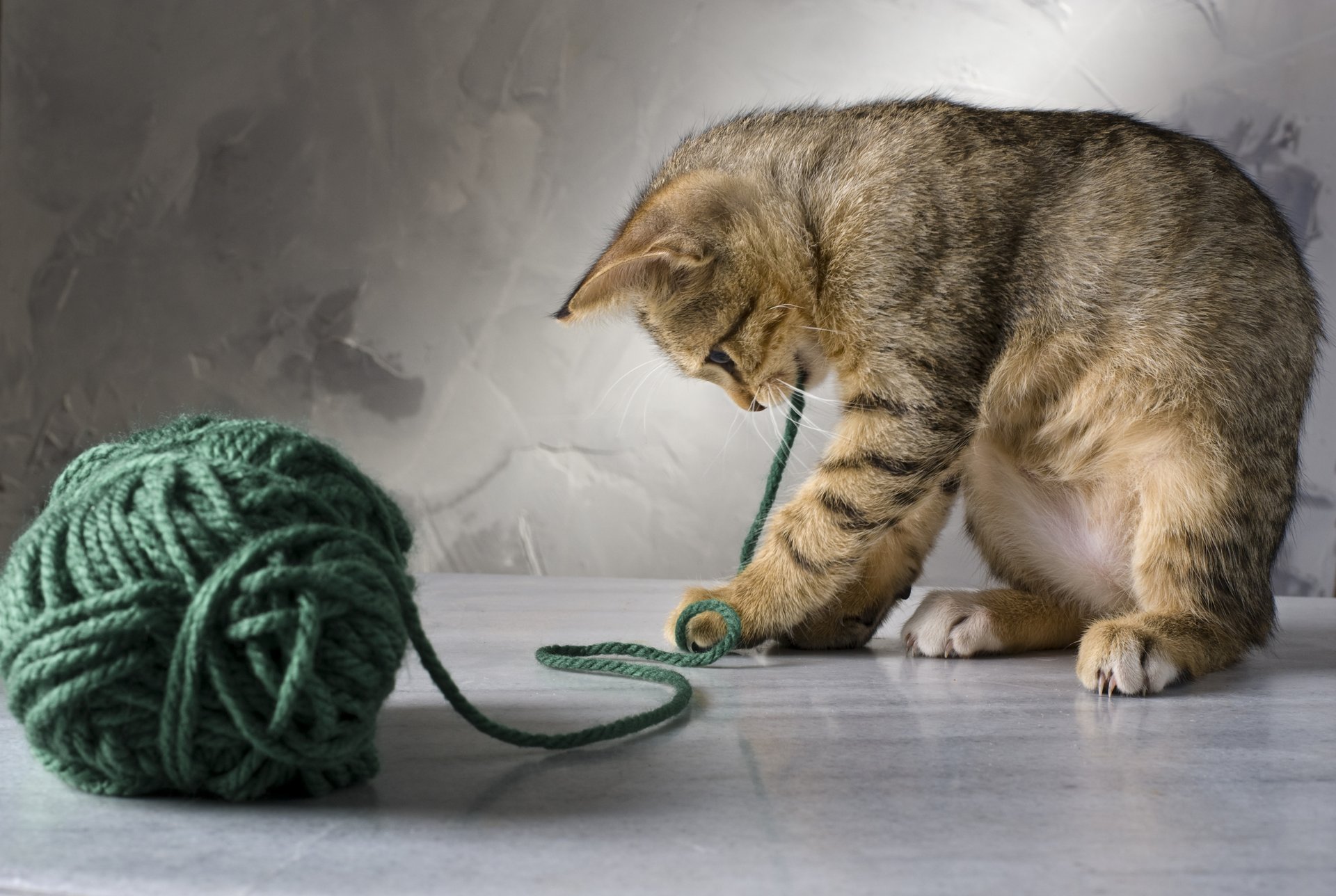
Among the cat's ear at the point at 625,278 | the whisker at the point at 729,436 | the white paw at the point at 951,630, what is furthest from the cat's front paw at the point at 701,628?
the whisker at the point at 729,436

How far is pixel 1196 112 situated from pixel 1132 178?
3.75ft

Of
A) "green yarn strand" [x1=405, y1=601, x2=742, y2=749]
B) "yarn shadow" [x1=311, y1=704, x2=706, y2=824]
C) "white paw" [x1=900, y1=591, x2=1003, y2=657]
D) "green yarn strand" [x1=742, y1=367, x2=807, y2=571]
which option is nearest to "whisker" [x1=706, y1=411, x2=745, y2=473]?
"green yarn strand" [x1=742, y1=367, x2=807, y2=571]

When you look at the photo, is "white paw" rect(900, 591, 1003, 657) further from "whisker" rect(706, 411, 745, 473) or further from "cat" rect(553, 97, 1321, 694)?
"whisker" rect(706, 411, 745, 473)

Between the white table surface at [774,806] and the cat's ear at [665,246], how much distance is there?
15.9 inches

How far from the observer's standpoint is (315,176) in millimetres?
2451

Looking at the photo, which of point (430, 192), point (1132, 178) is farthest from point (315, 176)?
point (1132, 178)

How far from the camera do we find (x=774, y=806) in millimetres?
721

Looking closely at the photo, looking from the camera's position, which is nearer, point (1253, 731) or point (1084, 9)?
point (1253, 731)

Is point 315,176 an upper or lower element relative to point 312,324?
upper

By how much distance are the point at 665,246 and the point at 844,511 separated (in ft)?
1.12

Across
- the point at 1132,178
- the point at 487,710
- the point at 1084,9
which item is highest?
the point at 1084,9

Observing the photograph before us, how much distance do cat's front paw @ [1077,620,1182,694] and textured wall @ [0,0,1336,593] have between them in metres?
1.30

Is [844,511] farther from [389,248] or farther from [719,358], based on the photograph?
[389,248]

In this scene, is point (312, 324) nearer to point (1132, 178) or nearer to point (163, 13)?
point (163, 13)
